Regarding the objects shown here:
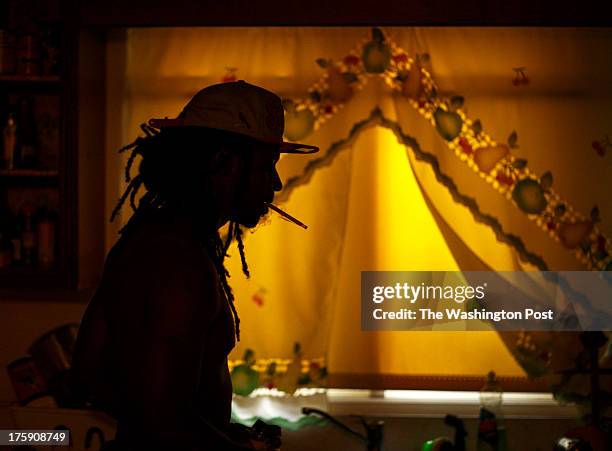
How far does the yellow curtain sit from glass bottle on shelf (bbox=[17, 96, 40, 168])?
0.30 m

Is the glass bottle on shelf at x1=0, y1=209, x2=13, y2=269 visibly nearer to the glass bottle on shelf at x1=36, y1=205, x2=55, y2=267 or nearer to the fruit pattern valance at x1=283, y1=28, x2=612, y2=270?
the glass bottle on shelf at x1=36, y1=205, x2=55, y2=267

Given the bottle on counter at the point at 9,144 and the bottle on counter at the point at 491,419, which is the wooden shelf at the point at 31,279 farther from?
the bottle on counter at the point at 491,419

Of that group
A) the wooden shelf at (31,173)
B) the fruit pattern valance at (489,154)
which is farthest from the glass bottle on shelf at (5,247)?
the fruit pattern valance at (489,154)

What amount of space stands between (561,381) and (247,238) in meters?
0.97

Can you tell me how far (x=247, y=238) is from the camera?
2.37 m

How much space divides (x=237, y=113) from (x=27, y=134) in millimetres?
1675

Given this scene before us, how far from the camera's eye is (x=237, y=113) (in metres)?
0.96

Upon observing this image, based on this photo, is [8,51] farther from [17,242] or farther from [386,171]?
[386,171]

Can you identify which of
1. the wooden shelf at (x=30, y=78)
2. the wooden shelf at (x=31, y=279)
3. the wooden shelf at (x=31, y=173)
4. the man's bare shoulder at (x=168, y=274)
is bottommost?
the wooden shelf at (x=31, y=279)

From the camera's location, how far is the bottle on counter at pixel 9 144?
7.79 feet

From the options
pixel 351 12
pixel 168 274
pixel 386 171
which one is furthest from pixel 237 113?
pixel 386 171

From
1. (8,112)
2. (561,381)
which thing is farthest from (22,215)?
(561,381)

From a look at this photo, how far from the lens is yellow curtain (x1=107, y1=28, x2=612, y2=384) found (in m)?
2.32

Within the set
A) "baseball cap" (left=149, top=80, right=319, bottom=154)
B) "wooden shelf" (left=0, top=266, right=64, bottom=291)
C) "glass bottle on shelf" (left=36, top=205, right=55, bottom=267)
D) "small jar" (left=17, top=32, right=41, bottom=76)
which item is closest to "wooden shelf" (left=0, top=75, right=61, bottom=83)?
"small jar" (left=17, top=32, right=41, bottom=76)
